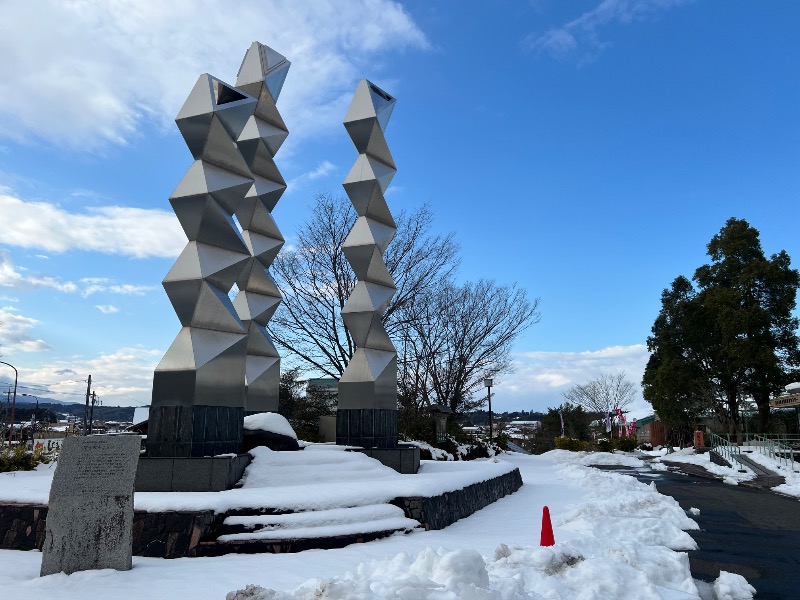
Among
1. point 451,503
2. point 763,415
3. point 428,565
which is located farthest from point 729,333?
point 428,565

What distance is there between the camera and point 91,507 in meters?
6.25

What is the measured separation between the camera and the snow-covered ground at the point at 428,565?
468 cm

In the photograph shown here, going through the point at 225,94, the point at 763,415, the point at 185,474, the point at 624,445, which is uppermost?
the point at 225,94

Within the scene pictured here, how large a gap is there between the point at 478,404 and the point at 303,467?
2476cm

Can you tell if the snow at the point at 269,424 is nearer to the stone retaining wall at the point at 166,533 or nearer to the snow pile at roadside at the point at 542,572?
the stone retaining wall at the point at 166,533

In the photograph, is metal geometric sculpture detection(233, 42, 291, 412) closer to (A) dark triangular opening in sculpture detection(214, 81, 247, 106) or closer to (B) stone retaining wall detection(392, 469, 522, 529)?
(A) dark triangular opening in sculpture detection(214, 81, 247, 106)

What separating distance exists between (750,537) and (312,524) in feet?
21.7

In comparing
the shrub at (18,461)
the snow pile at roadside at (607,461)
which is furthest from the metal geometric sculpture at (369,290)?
the snow pile at roadside at (607,461)

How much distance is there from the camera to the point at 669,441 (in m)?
45.5

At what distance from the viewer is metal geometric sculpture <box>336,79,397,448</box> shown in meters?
13.9

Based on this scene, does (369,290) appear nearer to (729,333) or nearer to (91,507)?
(91,507)

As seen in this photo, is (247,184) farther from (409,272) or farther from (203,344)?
(409,272)

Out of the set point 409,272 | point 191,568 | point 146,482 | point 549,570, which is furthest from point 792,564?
point 409,272

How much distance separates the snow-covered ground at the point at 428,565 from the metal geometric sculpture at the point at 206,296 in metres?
1.32
